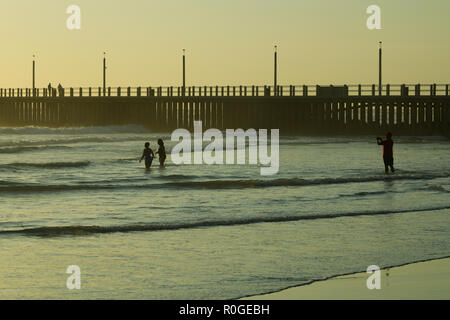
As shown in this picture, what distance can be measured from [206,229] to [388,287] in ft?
15.8

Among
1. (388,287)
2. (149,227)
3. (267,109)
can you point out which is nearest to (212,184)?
(149,227)

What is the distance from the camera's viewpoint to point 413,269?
11.3m

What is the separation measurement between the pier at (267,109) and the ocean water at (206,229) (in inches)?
1442

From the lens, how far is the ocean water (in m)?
10.8

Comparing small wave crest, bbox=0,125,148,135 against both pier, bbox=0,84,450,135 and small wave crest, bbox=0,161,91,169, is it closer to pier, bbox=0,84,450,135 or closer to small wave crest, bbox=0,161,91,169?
pier, bbox=0,84,450,135

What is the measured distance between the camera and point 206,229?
14758mm

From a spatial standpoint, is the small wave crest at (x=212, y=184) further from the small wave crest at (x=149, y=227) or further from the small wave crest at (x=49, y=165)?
the small wave crest at (x=49, y=165)

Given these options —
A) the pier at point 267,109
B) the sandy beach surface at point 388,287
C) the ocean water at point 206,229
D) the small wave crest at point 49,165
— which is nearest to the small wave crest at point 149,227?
the ocean water at point 206,229

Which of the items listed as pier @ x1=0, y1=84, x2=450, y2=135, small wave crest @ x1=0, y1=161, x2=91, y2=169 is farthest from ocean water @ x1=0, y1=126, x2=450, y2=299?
pier @ x1=0, y1=84, x2=450, y2=135

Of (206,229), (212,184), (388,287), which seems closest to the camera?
(388,287)

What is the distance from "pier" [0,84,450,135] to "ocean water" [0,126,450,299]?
36636 millimetres

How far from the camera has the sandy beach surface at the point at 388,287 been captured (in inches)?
Result: 388

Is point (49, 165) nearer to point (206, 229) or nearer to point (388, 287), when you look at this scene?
point (206, 229)
